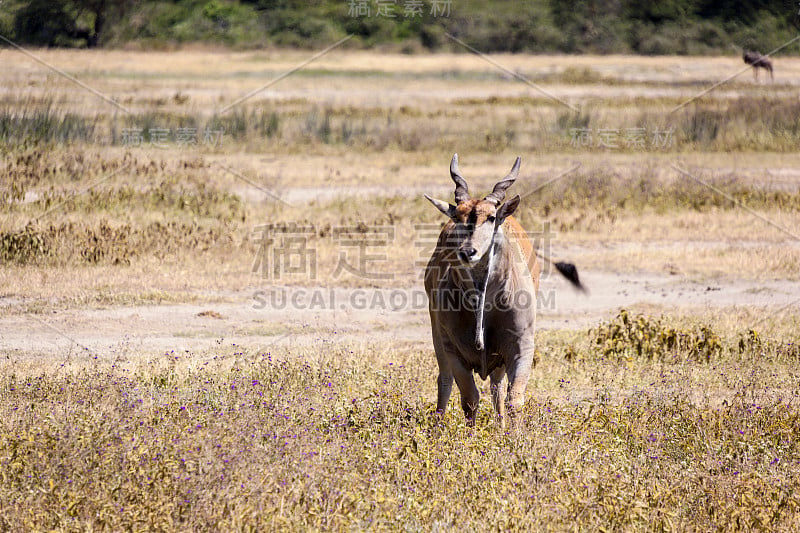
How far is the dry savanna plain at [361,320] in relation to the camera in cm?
688

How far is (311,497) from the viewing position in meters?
6.72

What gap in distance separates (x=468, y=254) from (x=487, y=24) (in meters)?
48.3

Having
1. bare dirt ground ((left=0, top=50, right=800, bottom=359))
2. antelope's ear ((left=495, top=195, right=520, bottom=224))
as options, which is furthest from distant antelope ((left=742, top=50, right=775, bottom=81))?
antelope's ear ((left=495, top=195, right=520, bottom=224))

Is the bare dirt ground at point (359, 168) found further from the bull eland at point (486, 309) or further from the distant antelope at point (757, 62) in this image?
the bull eland at point (486, 309)

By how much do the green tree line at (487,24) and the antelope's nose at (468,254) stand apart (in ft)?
135

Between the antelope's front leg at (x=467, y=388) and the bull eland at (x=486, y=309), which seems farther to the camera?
the antelope's front leg at (x=467, y=388)

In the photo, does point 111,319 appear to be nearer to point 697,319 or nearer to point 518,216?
point 697,319

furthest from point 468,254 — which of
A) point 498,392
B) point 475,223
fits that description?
point 498,392

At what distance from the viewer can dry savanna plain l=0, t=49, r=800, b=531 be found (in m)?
6.88

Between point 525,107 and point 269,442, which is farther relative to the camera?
point 525,107

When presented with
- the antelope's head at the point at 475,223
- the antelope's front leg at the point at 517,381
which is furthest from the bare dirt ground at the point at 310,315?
the antelope's head at the point at 475,223

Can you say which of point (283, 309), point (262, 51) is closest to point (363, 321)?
point (283, 309)

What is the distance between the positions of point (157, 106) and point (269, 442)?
2746 centimetres

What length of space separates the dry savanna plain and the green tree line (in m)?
17.9
